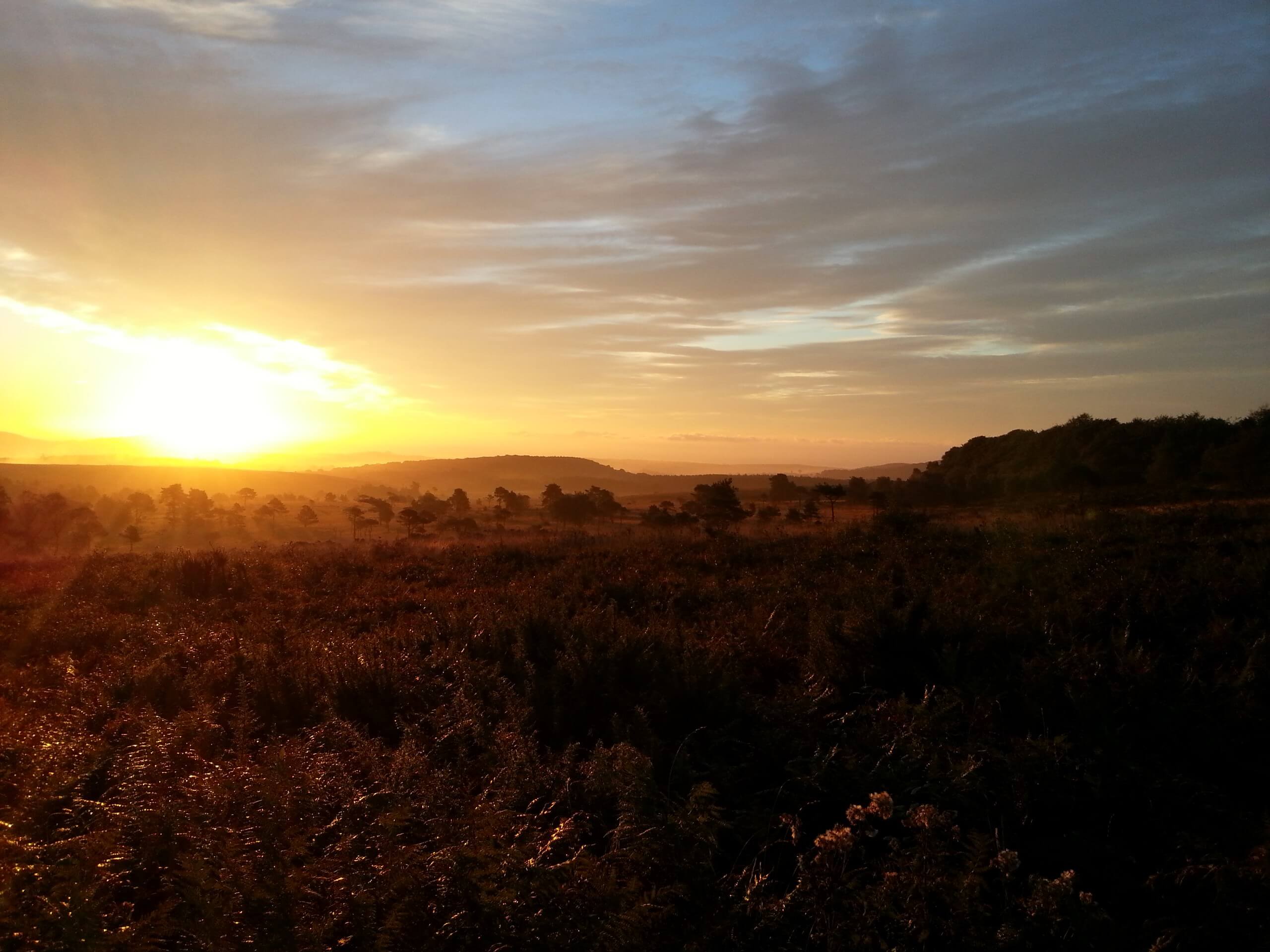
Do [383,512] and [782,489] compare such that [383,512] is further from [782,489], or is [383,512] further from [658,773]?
[658,773]

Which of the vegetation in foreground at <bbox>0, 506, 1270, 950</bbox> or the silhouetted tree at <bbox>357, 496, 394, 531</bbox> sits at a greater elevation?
the vegetation in foreground at <bbox>0, 506, 1270, 950</bbox>

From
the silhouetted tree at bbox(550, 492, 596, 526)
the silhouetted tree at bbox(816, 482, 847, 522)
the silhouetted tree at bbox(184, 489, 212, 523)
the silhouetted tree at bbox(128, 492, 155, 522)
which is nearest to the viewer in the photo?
the silhouetted tree at bbox(816, 482, 847, 522)

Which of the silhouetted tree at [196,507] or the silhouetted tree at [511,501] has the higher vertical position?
the silhouetted tree at [511,501]

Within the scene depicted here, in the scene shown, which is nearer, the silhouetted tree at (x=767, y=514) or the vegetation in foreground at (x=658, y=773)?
the vegetation in foreground at (x=658, y=773)

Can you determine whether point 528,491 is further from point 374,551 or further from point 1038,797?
point 1038,797

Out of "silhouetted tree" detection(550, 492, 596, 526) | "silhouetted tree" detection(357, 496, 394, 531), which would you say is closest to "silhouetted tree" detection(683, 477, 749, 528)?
"silhouetted tree" detection(550, 492, 596, 526)

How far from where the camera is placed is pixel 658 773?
5.70m

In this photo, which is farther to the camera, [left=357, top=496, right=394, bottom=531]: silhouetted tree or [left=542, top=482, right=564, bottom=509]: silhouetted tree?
[left=357, top=496, right=394, bottom=531]: silhouetted tree

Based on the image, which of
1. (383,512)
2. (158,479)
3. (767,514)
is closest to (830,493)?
(767,514)

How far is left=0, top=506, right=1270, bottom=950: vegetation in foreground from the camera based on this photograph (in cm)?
370

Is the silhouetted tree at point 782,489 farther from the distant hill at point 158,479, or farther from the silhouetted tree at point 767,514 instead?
the distant hill at point 158,479

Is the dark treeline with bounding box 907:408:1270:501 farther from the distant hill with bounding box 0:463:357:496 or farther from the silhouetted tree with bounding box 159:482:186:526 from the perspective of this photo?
the distant hill with bounding box 0:463:357:496

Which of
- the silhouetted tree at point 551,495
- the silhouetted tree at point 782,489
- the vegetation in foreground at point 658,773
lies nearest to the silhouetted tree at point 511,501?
the silhouetted tree at point 551,495

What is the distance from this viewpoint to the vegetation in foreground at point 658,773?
A: 370 cm
